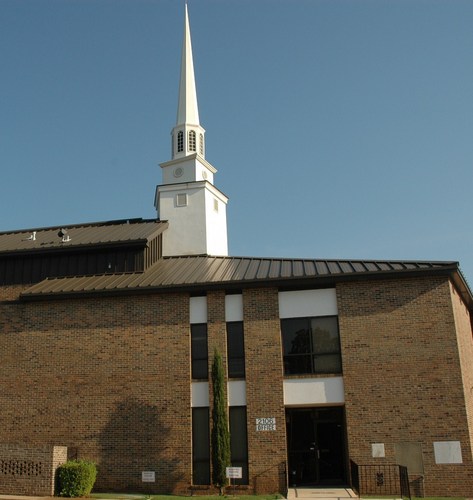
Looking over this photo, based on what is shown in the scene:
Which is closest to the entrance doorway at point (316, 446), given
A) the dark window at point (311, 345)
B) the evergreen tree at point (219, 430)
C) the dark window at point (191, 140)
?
the dark window at point (311, 345)

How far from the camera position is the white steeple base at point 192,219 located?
105ft

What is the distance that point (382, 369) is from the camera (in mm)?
19922

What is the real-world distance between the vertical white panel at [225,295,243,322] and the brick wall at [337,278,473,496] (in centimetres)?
349

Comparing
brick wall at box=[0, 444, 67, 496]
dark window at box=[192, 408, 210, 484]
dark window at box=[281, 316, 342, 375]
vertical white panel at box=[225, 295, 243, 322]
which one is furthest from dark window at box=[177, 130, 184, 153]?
brick wall at box=[0, 444, 67, 496]

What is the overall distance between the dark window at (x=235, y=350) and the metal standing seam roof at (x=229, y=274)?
1.52 m

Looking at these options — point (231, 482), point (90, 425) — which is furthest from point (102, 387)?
point (231, 482)

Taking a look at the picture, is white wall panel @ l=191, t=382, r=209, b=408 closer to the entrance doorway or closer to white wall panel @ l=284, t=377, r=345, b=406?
white wall panel @ l=284, t=377, r=345, b=406

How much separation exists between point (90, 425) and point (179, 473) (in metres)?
3.59

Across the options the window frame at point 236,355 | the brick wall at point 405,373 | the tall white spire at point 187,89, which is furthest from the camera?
the tall white spire at point 187,89

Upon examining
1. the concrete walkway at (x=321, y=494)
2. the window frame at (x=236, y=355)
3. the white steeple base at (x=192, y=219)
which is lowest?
the concrete walkway at (x=321, y=494)

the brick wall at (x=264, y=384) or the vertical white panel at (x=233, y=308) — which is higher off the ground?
the vertical white panel at (x=233, y=308)

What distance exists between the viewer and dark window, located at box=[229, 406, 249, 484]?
65.3ft

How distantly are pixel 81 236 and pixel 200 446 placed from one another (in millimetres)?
11838

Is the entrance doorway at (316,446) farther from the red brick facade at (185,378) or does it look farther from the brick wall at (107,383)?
the brick wall at (107,383)
